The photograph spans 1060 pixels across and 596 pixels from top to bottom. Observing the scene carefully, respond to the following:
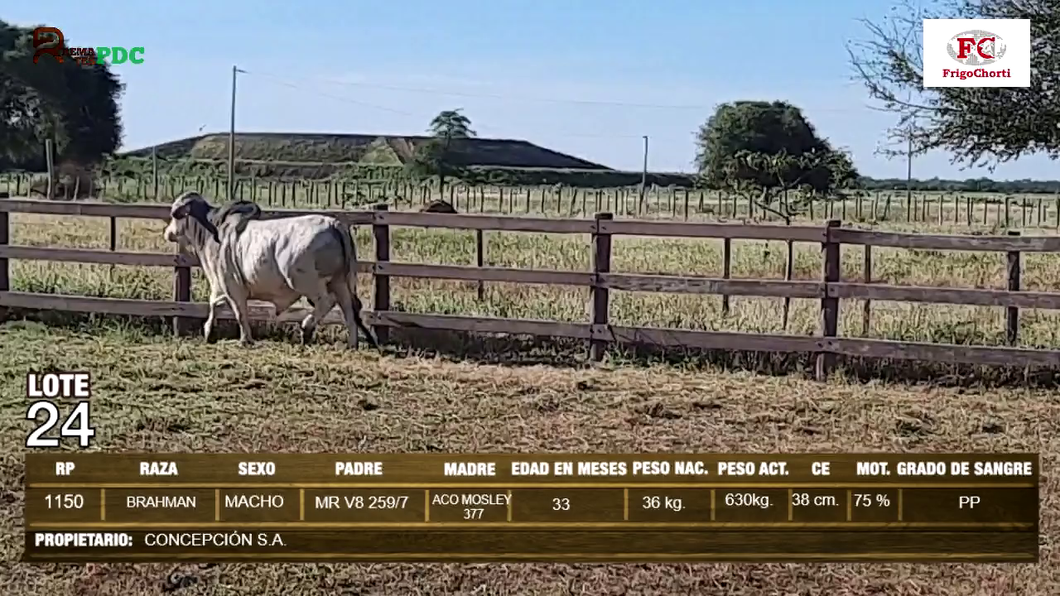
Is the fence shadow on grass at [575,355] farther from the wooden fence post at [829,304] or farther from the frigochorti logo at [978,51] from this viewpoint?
the frigochorti logo at [978,51]

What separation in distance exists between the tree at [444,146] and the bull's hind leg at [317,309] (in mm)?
1953

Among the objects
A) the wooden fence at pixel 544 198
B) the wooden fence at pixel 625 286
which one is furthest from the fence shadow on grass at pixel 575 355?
the wooden fence at pixel 544 198

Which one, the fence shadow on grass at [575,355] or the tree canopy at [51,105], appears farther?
the fence shadow on grass at [575,355]

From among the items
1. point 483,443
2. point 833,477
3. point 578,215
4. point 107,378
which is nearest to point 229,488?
point 483,443

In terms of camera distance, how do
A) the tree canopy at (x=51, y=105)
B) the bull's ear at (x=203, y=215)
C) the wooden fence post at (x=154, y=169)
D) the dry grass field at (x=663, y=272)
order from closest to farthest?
1. the tree canopy at (x=51, y=105)
2. the wooden fence post at (x=154, y=169)
3. the bull's ear at (x=203, y=215)
4. the dry grass field at (x=663, y=272)

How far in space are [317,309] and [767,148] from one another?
242cm

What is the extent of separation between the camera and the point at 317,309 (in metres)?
5.29

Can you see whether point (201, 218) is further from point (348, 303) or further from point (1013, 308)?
point (1013, 308)

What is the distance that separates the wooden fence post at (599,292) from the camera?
560 centimetres

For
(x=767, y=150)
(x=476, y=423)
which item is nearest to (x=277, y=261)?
(x=476, y=423)

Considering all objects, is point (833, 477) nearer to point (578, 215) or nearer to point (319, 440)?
point (319, 440)

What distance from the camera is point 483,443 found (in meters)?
3.54
